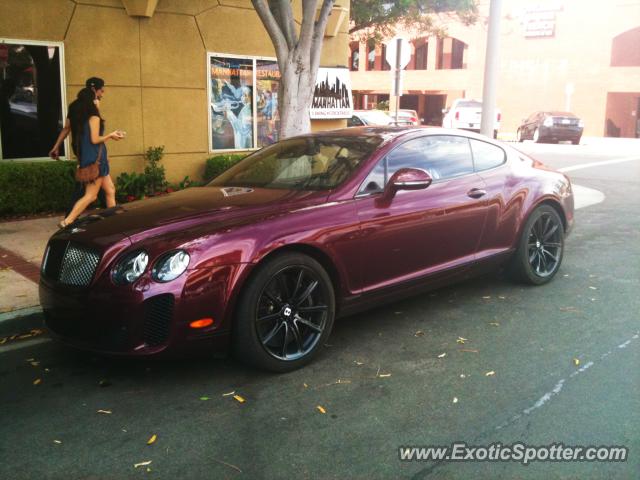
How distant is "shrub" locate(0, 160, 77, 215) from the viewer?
29.5 feet

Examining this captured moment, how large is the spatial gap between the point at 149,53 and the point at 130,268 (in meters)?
7.63

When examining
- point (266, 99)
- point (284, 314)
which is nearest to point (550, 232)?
point (284, 314)

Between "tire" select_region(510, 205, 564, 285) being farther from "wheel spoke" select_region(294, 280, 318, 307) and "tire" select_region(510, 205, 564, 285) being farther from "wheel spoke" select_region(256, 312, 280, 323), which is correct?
"wheel spoke" select_region(256, 312, 280, 323)

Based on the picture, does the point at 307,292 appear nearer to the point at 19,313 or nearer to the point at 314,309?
the point at 314,309

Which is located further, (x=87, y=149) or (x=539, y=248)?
(x=87, y=149)

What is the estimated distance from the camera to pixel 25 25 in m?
9.35

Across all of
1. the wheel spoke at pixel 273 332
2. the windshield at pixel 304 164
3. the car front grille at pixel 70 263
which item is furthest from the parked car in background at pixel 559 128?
the car front grille at pixel 70 263

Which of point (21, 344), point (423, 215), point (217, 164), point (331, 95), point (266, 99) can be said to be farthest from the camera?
point (331, 95)

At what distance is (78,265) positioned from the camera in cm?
408

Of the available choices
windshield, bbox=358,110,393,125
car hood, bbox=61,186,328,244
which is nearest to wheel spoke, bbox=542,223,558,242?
car hood, bbox=61,186,328,244

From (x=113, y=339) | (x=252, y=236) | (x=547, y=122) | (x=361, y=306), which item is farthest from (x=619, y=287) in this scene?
(x=547, y=122)

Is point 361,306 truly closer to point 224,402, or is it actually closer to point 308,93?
point 224,402

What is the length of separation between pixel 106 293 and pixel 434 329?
248 centimetres

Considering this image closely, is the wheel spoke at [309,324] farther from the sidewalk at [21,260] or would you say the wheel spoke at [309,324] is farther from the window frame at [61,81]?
the window frame at [61,81]
